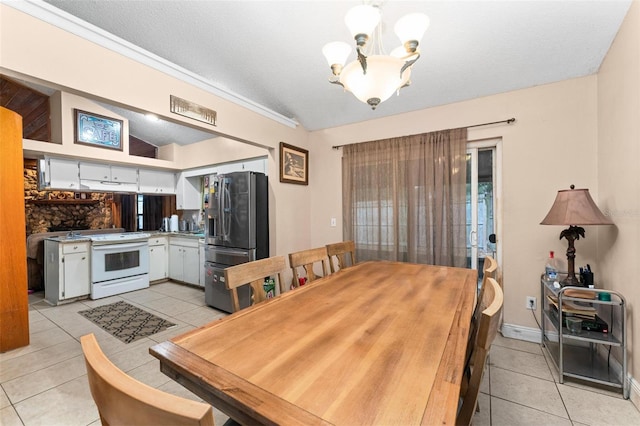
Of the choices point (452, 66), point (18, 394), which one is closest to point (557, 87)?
point (452, 66)

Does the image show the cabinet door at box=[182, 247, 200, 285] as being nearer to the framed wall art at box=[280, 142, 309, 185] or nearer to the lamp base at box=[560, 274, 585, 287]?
the framed wall art at box=[280, 142, 309, 185]

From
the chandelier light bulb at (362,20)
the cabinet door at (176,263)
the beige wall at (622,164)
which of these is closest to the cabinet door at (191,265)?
the cabinet door at (176,263)

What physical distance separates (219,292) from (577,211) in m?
3.73

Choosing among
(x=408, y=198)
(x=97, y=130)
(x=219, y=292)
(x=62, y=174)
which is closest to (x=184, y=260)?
(x=219, y=292)

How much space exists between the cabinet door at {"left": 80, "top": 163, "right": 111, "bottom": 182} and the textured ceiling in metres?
2.65

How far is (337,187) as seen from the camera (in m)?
3.67

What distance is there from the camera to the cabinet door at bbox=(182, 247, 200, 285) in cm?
430

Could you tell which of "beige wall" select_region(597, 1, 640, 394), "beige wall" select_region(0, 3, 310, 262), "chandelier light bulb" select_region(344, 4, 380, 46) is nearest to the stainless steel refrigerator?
"beige wall" select_region(0, 3, 310, 262)

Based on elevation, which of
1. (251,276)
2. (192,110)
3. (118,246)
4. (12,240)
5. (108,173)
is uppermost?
(192,110)

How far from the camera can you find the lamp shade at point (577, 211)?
194 cm

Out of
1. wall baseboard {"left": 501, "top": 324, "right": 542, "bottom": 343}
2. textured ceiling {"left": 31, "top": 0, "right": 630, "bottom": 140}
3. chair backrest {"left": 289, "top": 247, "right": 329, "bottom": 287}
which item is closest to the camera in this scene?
textured ceiling {"left": 31, "top": 0, "right": 630, "bottom": 140}

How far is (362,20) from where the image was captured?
1.23 meters

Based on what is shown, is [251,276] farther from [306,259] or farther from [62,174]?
[62,174]

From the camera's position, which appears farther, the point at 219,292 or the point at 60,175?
the point at 60,175
